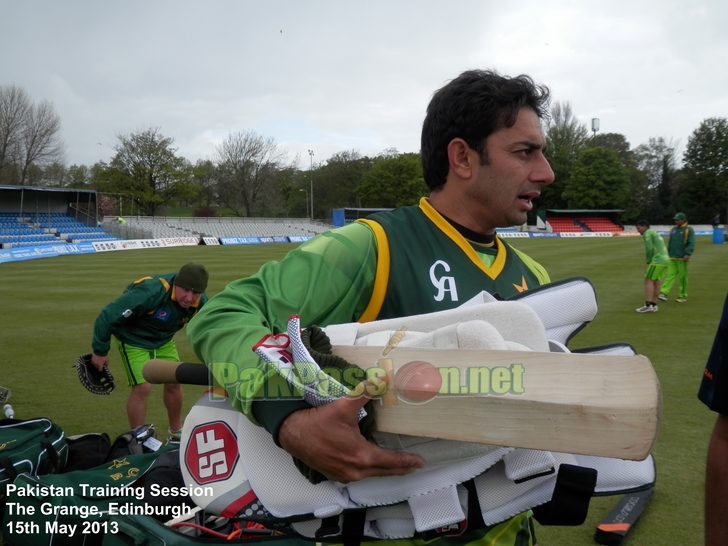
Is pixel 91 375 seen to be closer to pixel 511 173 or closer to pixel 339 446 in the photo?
pixel 511 173

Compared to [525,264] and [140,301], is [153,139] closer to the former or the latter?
[140,301]

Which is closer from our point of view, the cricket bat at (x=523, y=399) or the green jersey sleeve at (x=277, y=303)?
the cricket bat at (x=523, y=399)

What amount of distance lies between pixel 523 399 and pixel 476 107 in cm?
111

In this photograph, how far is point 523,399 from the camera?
0.87 m

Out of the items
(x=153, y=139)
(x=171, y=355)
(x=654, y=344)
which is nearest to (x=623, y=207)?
(x=153, y=139)

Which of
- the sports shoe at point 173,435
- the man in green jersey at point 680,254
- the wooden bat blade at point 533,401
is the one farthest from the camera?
the man in green jersey at point 680,254

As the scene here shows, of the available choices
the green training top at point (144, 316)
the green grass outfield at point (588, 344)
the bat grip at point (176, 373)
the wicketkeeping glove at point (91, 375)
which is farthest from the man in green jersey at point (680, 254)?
the bat grip at point (176, 373)

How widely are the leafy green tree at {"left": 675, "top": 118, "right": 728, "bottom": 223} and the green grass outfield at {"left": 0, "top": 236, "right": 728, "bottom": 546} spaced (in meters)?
54.0

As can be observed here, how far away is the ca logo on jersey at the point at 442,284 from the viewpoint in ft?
5.33

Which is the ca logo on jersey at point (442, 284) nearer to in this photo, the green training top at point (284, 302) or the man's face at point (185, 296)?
the green training top at point (284, 302)

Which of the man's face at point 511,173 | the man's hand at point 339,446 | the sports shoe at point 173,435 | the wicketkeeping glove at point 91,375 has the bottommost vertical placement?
the sports shoe at point 173,435

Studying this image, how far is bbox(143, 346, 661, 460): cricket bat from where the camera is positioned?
830 millimetres

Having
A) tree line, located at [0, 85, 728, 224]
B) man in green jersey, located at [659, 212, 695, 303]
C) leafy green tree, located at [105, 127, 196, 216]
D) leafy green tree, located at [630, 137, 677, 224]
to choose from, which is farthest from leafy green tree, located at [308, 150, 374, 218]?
man in green jersey, located at [659, 212, 695, 303]

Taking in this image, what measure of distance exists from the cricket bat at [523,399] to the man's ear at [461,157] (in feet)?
2.93
